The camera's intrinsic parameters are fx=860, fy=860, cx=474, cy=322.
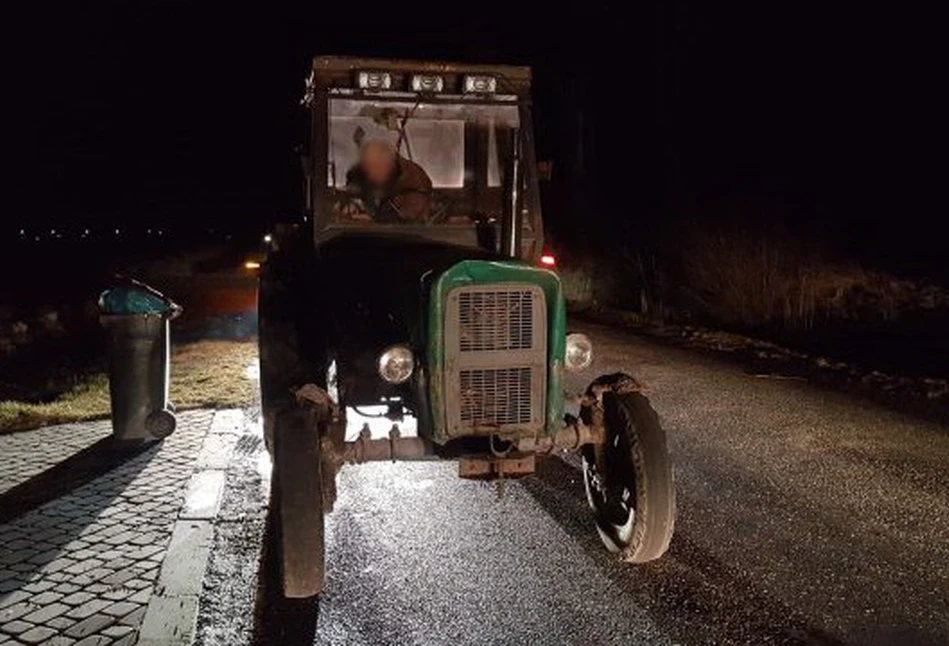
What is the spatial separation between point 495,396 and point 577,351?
581mm

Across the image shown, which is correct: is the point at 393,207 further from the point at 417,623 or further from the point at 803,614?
the point at 803,614

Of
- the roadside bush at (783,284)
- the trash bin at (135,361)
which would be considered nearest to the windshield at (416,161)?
the trash bin at (135,361)

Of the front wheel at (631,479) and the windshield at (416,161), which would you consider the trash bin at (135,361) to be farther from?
the front wheel at (631,479)

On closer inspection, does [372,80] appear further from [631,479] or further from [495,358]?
[631,479]

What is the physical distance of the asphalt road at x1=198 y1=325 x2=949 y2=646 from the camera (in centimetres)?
429

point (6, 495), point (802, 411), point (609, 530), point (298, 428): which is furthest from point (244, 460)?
point (802, 411)

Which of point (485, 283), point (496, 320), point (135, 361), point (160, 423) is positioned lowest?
point (160, 423)

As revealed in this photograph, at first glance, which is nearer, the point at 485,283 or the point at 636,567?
the point at 485,283

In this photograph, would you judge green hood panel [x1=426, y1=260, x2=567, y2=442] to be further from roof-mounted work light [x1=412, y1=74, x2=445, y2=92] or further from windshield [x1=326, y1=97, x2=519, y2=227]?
roof-mounted work light [x1=412, y1=74, x2=445, y2=92]

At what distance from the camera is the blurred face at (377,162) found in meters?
6.03

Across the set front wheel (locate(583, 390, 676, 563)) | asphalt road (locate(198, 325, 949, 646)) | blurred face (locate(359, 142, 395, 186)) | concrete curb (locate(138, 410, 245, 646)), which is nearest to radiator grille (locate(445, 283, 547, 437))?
front wheel (locate(583, 390, 676, 563))

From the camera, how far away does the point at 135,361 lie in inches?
287

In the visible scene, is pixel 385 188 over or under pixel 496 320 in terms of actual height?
over

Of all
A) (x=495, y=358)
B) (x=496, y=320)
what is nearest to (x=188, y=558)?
(x=495, y=358)
